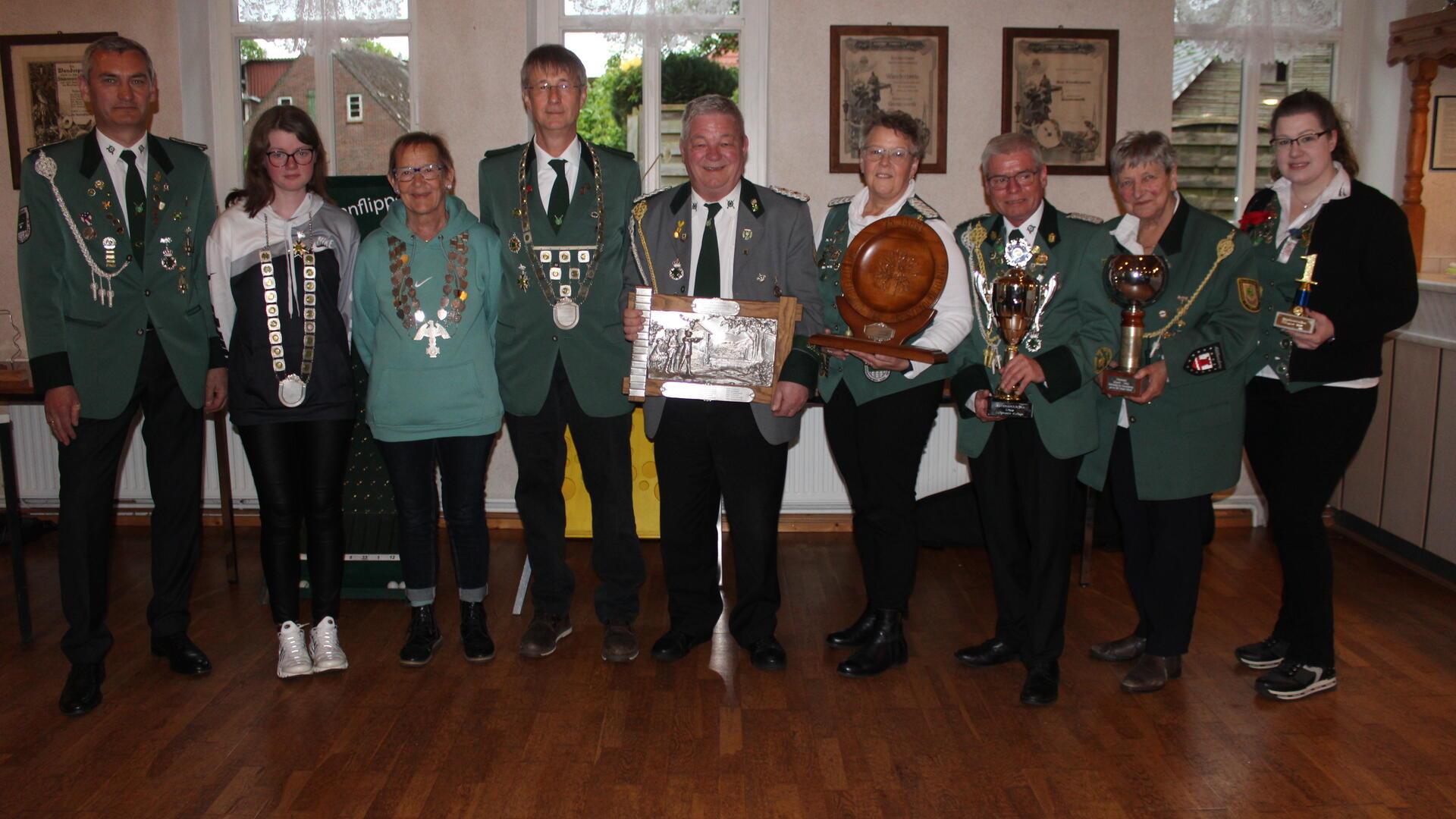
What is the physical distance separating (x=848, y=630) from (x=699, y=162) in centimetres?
159

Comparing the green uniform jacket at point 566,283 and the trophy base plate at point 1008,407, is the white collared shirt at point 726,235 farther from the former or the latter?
the trophy base plate at point 1008,407

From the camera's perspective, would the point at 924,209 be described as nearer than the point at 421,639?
Yes

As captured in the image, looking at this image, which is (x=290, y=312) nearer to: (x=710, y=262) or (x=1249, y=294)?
(x=710, y=262)

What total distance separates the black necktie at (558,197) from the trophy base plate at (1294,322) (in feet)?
6.73

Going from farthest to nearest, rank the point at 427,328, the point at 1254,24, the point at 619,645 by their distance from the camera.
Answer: the point at 1254,24
the point at 619,645
the point at 427,328

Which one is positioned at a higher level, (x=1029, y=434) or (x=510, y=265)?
(x=510, y=265)

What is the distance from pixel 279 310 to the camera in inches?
125

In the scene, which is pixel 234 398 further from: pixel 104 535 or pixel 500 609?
pixel 500 609

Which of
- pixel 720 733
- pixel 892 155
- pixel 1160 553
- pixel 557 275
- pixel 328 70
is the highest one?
pixel 328 70

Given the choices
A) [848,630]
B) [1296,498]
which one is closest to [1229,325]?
[1296,498]

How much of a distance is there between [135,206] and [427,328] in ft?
2.94

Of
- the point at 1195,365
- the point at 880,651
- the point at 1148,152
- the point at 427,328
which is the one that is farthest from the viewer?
the point at 880,651

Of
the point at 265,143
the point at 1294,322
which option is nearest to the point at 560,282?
the point at 265,143

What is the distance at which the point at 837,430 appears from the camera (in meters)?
3.28
